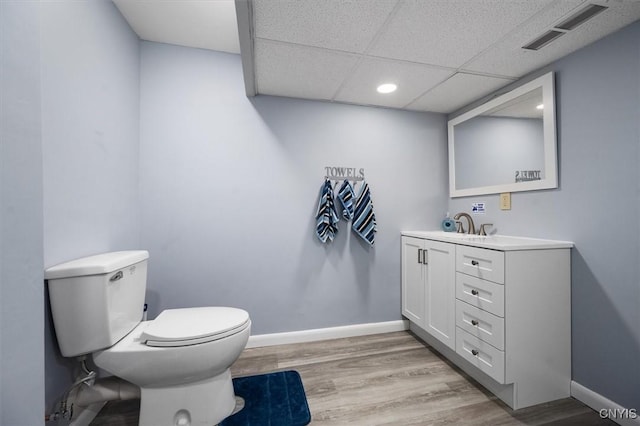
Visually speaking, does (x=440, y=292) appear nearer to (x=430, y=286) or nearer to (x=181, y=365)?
(x=430, y=286)

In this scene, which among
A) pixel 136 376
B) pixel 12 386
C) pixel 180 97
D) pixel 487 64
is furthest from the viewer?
pixel 180 97

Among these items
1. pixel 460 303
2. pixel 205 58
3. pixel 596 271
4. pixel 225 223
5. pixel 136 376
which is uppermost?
pixel 205 58

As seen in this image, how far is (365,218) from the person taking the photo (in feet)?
6.93

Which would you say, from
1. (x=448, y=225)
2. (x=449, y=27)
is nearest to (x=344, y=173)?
(x=448, y=225)

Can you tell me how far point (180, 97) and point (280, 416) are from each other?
82.7 inches

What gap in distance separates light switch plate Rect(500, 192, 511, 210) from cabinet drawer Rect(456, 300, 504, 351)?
78cm

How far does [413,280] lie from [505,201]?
896 mm

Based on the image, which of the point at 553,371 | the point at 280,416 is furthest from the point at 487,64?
the point at 280,416

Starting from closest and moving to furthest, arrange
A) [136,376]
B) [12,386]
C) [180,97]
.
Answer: [12,386] → [136,376] → [180,97]

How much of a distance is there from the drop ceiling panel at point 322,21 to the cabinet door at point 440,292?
138 centimetres

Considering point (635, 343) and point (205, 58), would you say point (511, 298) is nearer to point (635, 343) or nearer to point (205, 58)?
point (635, 343)

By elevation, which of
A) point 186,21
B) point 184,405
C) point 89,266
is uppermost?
point 186,21

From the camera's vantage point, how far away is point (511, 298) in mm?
1327

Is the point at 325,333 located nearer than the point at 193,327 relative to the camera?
No
